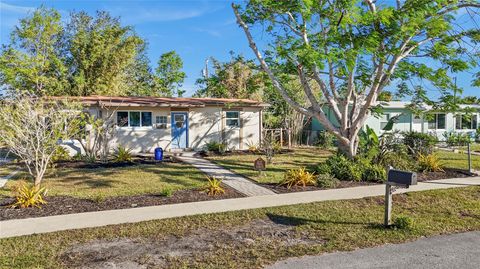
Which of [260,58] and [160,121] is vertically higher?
[260,58]

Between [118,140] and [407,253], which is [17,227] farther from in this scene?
[118,140]

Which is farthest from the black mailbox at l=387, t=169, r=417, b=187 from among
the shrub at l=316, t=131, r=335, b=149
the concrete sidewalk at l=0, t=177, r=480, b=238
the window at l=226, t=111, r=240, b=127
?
the shrub at l=316, t=131, r=335, b=149

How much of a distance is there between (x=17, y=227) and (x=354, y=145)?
32.5 ft

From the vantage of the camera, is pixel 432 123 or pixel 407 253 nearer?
pixel 407 253

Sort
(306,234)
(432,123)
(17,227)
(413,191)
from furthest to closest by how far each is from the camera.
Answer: (432,123), (413,191), (17,227), (306,234)

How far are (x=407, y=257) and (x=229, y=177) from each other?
7319 millimetres

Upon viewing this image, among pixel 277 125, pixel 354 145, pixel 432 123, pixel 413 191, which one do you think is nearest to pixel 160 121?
pixel 277 125

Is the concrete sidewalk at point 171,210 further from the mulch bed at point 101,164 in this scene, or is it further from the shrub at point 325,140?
the shrub at point 325,140

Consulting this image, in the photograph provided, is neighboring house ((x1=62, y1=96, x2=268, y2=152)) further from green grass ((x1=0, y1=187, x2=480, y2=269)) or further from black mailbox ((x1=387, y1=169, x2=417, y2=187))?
black mailbox ((x1=387, y1=169, x2=417, y2=187))

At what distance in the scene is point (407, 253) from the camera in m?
5.15

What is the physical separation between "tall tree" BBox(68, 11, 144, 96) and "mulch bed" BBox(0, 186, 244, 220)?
20.7m

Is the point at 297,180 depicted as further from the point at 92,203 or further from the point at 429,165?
the point at 429,165

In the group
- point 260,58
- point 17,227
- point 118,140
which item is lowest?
point 17,227

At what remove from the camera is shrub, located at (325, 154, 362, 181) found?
1100 cm
